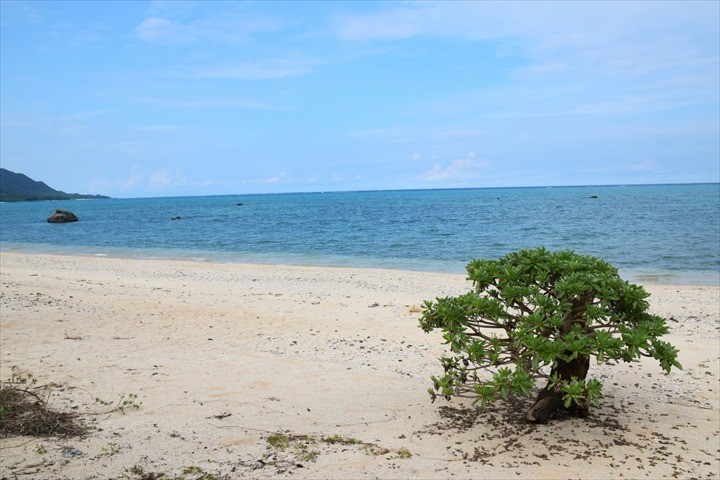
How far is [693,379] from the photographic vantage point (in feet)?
25.1

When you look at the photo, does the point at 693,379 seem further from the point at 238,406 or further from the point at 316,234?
the point at 316,234

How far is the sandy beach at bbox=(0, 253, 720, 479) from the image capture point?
16.5ft

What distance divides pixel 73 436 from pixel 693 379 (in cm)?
792

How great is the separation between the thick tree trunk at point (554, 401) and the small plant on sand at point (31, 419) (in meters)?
4.82

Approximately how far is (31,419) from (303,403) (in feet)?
9.59

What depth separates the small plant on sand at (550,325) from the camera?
4941 mm

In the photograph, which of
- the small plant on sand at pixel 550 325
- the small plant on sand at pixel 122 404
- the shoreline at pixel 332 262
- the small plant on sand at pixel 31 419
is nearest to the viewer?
the small plant on sand at pixel 550 325

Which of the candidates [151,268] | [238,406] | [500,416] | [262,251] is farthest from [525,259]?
[262,251]

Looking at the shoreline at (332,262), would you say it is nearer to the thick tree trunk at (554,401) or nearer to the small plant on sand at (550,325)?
the thick tree trunk at (554,401)

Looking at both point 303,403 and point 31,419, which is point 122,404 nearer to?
point 31,419

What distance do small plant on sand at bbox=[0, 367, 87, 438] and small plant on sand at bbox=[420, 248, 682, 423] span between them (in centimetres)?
389

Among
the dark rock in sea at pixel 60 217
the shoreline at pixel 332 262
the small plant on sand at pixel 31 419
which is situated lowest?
the shoreline at pixel 332 262

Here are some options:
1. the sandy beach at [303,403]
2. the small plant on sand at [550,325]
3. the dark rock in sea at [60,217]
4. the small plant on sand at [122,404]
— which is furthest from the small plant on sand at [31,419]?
the dark rock in sea at [60,217]

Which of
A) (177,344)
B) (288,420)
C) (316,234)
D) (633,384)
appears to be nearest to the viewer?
(288,420)
